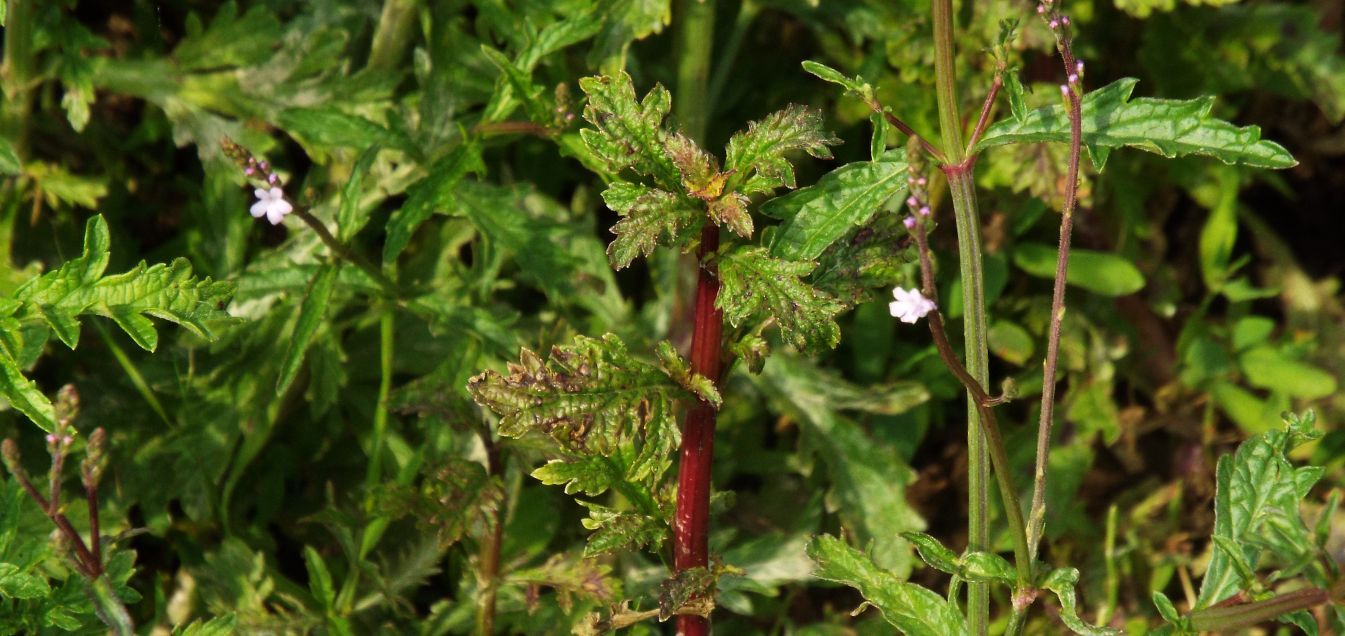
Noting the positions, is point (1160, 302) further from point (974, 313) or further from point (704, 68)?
point (974, 313)

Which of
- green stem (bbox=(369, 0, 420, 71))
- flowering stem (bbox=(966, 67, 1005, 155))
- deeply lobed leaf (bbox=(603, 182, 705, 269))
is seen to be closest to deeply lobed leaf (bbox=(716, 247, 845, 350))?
deeply lobed leaf (bbox=(603, 182, 705, 269))

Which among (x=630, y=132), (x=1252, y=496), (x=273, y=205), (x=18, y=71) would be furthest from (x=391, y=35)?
(x=1252, y=496)

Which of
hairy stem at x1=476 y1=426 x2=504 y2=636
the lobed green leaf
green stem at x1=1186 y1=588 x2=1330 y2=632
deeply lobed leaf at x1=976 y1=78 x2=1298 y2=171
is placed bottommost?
hairy stem at x1=476 y1=426 x2=504 y2=636

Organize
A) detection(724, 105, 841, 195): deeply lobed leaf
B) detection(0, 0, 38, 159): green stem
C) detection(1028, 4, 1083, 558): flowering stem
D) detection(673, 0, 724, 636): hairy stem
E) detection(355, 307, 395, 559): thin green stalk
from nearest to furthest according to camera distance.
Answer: detection(1028, 4, 1083, 558): flowering stem < detection(724, 105, 841, 195): deeply lobed leaf < detection(673, 0, 724, 636): hairy stem < detection(355, 307, 395, 559): thin green stalk < detection(0, 0, 38, 159): green stem

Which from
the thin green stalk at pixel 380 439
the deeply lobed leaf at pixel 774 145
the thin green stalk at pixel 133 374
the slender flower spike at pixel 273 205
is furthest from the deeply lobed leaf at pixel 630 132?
the thin green stalk at pixel 133 374

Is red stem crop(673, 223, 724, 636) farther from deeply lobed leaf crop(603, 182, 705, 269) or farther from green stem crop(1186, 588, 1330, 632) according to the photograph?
green stem crop(1186, 588, 1330, 632)

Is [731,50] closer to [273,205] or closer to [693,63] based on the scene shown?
[693,63]

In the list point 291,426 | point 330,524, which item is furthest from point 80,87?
point 330,524
